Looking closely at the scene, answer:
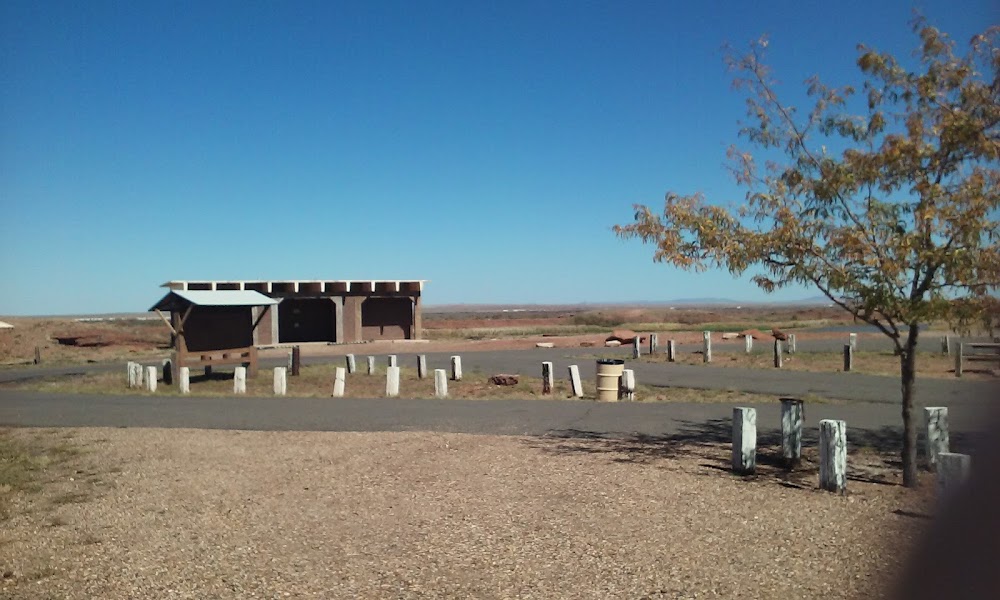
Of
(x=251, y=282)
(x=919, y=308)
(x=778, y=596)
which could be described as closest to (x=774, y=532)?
(x=778, y=596)

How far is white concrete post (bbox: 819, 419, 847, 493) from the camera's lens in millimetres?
8781

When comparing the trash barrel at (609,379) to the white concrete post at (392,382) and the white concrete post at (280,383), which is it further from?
the white concrete post at (280,383)

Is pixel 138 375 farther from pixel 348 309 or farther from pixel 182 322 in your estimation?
pixel 348 309

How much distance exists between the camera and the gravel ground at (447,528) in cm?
598

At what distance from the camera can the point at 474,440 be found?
1227 centimetres

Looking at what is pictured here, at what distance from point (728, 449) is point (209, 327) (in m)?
17.1

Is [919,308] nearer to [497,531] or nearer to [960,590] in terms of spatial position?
[960,590]

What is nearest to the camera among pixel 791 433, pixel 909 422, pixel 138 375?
pixel 909 422

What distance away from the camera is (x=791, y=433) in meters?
10.3

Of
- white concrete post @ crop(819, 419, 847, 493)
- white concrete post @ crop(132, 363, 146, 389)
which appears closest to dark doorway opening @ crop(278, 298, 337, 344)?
white concrete post @ crop(132, 363, 146, 389)

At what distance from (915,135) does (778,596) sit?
6.06 meters

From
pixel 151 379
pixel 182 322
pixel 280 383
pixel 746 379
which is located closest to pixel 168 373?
pixel 182 322

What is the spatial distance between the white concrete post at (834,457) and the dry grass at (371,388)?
9028 millimetres

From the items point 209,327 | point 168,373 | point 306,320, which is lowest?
A: point 168,373
